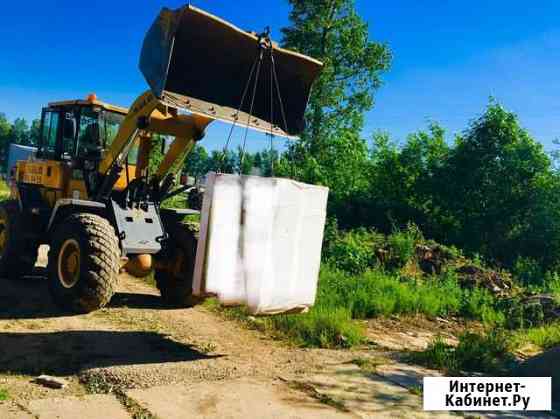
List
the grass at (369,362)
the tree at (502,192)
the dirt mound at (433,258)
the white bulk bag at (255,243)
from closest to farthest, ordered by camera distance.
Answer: the white bulk bag at (255,243)
the grass at (369,362)
the dirt mound at (433,258)
the tree at (502,192)

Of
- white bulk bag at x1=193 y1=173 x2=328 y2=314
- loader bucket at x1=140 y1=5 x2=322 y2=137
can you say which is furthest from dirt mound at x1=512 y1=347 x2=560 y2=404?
loader bucket at x1=140 y1=5 x2=322 y2=137

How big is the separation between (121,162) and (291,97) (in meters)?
2.52

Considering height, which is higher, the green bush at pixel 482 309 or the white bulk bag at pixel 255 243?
the white bulk bag at pixel 255 243

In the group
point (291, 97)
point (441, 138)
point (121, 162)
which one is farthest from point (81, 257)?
point (441, 138)

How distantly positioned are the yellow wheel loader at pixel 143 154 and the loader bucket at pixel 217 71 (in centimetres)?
1

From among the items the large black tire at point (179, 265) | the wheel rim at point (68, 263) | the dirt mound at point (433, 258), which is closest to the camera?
the wheel rim at point (68, 263)

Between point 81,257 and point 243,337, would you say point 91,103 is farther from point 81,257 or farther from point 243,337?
point 243,337

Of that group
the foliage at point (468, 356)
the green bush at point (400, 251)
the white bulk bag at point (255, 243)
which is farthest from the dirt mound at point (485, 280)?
the white bulk bag at point (255, 243)

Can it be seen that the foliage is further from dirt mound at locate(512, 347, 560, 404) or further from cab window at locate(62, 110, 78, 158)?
cab window at locate(62, 110, 78, 158)

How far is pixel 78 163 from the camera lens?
776 centimetres

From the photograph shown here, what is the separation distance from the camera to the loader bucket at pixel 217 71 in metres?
5.70

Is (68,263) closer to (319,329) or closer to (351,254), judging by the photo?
(319,329)

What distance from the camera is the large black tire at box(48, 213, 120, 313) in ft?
19.5

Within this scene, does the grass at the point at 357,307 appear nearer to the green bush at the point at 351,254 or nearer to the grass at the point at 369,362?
the grass at the point at 369,362
